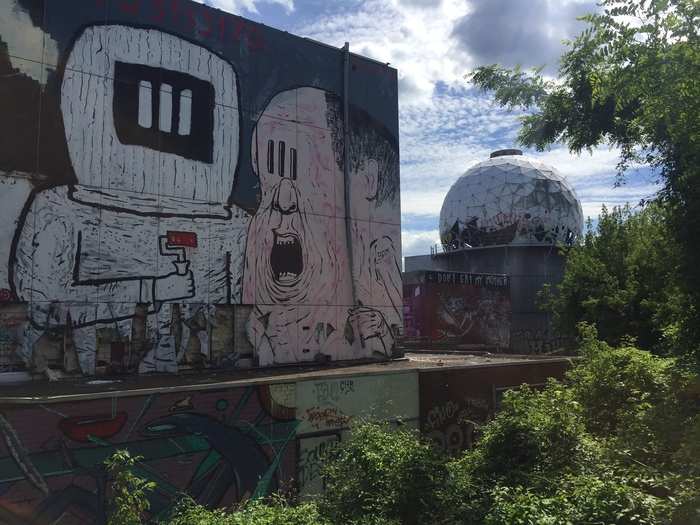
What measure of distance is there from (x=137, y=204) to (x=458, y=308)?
21.5 meters

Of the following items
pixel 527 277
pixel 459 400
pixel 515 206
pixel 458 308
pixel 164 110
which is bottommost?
pixel 459 400

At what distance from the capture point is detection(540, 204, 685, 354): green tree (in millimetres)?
20547

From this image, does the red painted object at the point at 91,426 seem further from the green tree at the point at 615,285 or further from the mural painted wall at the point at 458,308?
the mural painted wall at the point at 458,308

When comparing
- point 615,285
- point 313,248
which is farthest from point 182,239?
point 615,285

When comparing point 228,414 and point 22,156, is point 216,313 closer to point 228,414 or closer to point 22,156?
Answer: point 228,414

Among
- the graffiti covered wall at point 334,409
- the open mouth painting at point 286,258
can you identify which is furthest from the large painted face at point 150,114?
the graffiti covered wall at point 334,409

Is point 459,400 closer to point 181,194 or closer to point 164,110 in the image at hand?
point 181,194

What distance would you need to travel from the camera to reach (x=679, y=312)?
37.3 ft

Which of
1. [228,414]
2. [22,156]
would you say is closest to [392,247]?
[228,414]

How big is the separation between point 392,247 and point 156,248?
26.7 ft

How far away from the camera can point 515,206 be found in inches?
1457

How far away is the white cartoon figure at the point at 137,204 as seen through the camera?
12445 millimetres

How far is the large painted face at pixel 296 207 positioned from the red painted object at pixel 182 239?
1.69 m

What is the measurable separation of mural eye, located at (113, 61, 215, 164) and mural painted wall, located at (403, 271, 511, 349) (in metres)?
17.8
